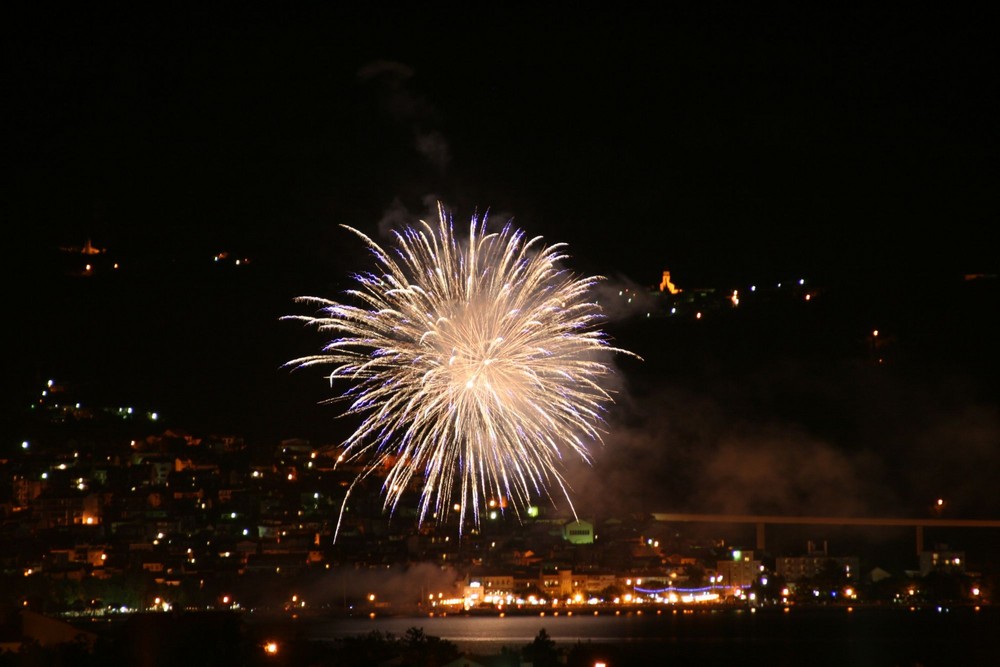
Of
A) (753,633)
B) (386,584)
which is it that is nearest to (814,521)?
(386,584)

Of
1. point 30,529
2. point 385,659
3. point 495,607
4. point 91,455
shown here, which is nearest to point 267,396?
point 91,455

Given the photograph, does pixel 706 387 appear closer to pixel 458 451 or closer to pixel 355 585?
pixel 355 585

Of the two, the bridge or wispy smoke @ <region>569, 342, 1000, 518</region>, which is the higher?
wispy smoke @ <region>569, 342, 1000, 518</region>

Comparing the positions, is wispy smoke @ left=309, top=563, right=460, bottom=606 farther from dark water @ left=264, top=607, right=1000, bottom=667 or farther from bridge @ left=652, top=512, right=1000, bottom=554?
bridge @ left=652, top=512, right=1000, bottom=554

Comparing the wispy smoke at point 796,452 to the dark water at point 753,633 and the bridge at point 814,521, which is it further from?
the dark water at point 753,633

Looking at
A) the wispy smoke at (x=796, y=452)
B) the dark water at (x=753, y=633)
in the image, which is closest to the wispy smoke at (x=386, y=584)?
the dark water at (x=753, y=633)

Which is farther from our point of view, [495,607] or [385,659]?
[495,607]

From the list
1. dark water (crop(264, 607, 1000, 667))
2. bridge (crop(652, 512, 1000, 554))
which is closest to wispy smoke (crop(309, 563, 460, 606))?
dark water (crop(264, 607, 1000, 667))
